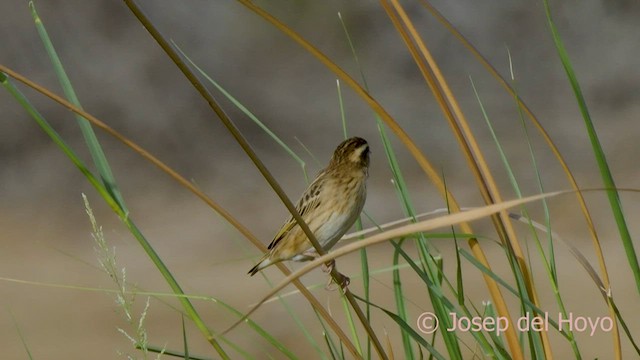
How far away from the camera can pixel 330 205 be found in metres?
1.46

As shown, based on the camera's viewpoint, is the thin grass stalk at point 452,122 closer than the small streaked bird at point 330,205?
Yes

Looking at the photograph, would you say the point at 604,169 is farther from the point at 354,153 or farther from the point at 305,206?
the point at 305,206

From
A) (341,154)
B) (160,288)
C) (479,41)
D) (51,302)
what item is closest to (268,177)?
(341,154)

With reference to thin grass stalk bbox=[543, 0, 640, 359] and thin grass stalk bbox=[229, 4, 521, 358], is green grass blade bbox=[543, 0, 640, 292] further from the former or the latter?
thin grass stalk bbox=[229, 4, 521, 358]

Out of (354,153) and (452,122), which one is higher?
(354,153)

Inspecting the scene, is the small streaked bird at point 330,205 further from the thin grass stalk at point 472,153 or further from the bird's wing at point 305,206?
the thin grass stalk at point 472,153

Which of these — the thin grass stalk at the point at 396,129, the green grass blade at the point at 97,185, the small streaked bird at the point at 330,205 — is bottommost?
the green grass blade at the point at 97,185

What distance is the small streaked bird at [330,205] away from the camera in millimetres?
1399

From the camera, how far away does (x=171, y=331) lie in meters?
4.83

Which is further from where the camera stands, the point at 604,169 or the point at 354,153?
the point at 354,153

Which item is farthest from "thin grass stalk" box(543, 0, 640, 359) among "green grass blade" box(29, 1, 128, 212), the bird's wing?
the bird's wing

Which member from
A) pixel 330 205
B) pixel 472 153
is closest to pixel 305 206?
pixel 330 205

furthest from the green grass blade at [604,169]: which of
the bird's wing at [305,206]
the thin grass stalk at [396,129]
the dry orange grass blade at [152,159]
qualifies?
the bird's wing at [305,206]

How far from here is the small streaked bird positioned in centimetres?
140
